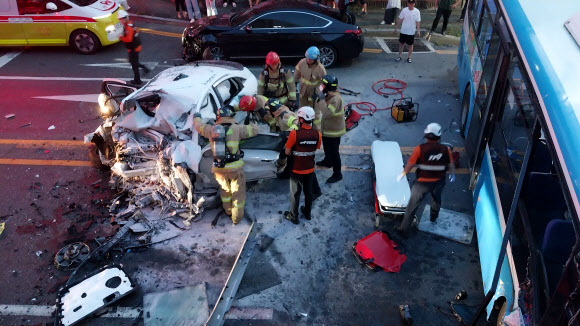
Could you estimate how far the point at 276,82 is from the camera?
847cm

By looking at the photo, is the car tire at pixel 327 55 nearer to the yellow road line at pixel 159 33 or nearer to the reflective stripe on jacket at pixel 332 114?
the reflective stripe on jacket at pixel 332 114

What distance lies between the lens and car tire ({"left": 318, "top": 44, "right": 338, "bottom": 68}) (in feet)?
38.8

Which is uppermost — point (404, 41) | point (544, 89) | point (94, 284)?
point (544, 89)

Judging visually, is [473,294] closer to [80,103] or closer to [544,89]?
[544,89]

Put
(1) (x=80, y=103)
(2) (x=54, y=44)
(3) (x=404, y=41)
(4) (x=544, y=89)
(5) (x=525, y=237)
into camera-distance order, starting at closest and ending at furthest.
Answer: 1. (4) (x=544, y=89)
2. (5) (x=525, y=237)
3. (1) (x=80, y=103)
4. (3) (x=404, y=41)
5. (2) (x=54, y=44)

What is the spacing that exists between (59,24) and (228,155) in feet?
28.8

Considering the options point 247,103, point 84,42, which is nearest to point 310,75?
point 247,103

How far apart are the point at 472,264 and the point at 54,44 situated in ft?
39.7

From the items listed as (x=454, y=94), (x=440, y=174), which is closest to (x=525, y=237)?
(x=440, y=174)

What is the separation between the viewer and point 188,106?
7348 mm

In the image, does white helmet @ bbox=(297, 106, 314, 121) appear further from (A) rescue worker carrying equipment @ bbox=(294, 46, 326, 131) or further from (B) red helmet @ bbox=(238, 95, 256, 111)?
(A) rescue worker carrying equipment @ bbox=(294, 46, 326, 131)

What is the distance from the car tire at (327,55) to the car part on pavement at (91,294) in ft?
25.4

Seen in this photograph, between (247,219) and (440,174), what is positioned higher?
(440,174)

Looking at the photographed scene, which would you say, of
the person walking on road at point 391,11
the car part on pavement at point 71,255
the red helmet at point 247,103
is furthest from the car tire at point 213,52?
the car part on pavement at point 71,255
